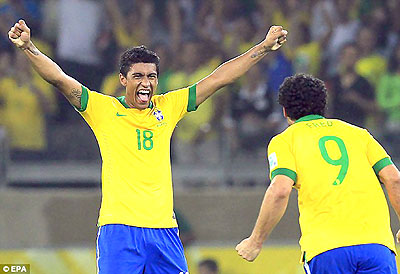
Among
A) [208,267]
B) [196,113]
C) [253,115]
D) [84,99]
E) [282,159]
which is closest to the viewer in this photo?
[282,159]

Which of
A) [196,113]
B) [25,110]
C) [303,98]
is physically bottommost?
[303,98]

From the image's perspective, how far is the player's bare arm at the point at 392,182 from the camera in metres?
5.30

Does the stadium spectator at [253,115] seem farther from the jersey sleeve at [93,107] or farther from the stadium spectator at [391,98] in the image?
the jersey sleeve at [93,107]

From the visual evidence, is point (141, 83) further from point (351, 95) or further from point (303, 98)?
point (351, 95)

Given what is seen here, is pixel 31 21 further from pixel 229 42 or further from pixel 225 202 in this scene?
pixel 225 202

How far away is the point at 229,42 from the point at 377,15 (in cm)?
194

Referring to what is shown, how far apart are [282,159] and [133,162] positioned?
3.89 ft

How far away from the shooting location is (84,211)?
1012 cm

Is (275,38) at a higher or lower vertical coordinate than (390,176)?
higher

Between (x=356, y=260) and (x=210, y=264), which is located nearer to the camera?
(x=356, y=260)

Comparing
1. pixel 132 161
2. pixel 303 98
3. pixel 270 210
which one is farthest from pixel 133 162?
pixel 303 98

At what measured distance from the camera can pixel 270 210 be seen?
5266mm

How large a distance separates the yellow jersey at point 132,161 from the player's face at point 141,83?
0.31 ft

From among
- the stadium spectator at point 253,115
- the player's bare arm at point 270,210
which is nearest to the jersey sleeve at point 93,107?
the player's bare arm at point 270,210
